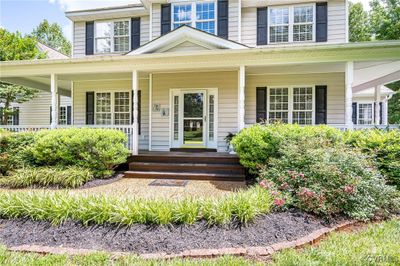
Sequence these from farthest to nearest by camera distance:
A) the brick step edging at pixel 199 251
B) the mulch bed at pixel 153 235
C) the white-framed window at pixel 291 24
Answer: the white-framed window at pixel 291 24, the mulch bed at pixel 153 235, the brick step edging at pixel 199 251

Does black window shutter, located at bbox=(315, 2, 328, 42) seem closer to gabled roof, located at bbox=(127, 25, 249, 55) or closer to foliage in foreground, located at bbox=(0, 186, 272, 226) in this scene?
gabled roof, located at bbox=(127, 25, 249, 55)

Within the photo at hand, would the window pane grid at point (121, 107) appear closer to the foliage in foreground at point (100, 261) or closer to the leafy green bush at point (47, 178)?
the leafy green bush at point (47, 178)

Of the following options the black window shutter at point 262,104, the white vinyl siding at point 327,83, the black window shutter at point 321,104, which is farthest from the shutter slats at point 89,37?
the black window shutter at point 321,104

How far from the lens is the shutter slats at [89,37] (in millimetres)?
12010

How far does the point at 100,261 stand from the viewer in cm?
310

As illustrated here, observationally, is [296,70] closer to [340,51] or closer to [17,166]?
[340,51]

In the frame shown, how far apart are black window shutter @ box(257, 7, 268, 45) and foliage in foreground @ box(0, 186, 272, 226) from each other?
8028mm

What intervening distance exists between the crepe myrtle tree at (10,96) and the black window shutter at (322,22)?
1663cm

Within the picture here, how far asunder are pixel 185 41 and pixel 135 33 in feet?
10.0

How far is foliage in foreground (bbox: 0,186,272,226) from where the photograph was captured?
3947 millimetres

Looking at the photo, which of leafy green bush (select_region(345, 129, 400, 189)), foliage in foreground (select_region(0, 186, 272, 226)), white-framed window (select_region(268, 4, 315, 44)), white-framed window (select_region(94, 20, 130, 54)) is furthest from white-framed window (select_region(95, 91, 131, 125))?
leafy green bush (select_region(345, 129, 400, 189))

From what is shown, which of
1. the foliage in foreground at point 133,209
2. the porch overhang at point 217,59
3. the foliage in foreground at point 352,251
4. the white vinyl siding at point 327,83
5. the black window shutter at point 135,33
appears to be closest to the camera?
the foliage in foreground at point 352,251

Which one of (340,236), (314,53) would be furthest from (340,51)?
(340,236)

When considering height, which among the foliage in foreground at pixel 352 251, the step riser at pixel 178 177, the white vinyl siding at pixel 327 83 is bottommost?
the foliage in foreground at pixel 352 251
